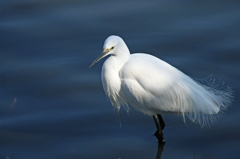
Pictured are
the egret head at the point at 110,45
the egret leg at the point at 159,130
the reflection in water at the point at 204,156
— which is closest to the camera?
the egret head at the point at 110,45

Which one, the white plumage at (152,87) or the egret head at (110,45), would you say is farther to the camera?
the white plumage at (152,87)

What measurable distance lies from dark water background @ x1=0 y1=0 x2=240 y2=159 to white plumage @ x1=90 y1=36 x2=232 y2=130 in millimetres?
226

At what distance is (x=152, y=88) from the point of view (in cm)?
272

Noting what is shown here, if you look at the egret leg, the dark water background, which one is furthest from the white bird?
the dark water background

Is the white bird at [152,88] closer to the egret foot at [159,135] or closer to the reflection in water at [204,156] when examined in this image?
the egret foot at [159,135]

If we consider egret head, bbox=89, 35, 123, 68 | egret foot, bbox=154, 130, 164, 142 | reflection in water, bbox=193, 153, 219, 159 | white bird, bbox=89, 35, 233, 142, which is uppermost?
egret head, bbox=89, 35, 123, 68

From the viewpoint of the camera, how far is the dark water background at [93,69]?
9.38 ft

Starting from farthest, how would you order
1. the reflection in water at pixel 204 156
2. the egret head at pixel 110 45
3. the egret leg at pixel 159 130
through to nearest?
the egret leg at pixel 159 130 → the reflection in water at pixel 204 156 → the egret head at pixel 110 45

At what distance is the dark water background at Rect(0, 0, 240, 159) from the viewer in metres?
2.86

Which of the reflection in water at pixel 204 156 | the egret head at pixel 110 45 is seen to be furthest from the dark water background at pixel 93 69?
the egret head at pixel 110 45

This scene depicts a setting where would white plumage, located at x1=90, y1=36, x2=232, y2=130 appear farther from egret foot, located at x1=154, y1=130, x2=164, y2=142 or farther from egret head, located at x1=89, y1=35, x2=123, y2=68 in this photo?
egret foot, located at x1=154, y1=130, x2=164, y2=142

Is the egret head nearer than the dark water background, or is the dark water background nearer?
the egret head

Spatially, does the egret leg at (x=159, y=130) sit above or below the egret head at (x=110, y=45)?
below

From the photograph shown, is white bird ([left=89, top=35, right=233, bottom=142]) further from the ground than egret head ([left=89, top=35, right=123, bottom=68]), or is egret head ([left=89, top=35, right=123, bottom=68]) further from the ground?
egret head ([left=89, top=35, right=123, bottom=68])
